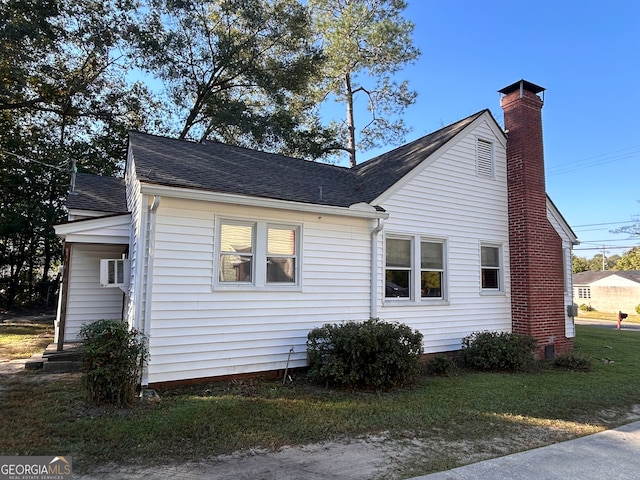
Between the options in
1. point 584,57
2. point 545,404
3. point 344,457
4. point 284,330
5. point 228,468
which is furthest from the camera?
point 584,57

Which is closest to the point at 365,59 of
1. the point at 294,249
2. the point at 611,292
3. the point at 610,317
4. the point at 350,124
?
the point at 350,124

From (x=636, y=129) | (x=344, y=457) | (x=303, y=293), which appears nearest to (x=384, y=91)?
(x=636, y=129)

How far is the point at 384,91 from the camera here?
2406 cm

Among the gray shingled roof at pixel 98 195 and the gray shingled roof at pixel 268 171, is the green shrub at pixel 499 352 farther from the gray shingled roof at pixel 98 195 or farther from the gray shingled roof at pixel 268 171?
the gray shingled roof at pixel 98 195

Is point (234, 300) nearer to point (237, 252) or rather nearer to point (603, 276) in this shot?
point (237, 252)

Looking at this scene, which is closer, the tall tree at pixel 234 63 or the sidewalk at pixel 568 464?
the sidewalk at pixel 568 464

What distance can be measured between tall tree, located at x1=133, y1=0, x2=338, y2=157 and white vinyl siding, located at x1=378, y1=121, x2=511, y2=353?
12.2 meters

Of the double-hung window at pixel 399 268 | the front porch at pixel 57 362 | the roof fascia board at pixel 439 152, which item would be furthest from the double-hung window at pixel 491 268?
the front porch at pixel 57 362

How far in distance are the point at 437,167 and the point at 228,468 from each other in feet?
25.1

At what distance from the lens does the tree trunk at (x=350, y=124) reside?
77.6 feet

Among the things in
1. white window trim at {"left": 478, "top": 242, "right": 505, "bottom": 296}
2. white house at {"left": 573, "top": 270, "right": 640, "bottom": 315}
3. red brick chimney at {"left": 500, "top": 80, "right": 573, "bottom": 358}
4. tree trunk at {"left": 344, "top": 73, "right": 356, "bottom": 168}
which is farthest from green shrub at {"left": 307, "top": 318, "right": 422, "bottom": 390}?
white house at {"left": 573, "top": 270, "right": 640, "bottom": 315}

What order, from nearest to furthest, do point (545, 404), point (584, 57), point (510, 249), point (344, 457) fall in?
point (344, 457), point (545, 404), point (510, 249), point (584, 57)

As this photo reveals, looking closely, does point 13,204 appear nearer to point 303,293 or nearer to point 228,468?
point 303,293

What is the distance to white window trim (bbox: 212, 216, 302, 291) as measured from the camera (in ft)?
21.1
